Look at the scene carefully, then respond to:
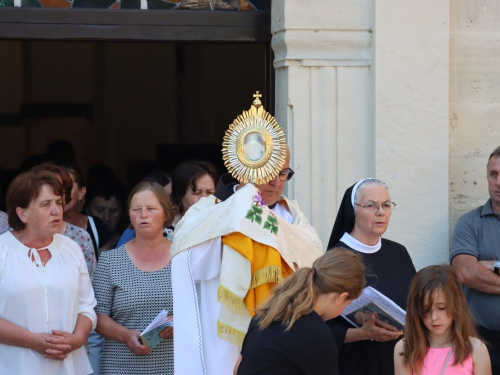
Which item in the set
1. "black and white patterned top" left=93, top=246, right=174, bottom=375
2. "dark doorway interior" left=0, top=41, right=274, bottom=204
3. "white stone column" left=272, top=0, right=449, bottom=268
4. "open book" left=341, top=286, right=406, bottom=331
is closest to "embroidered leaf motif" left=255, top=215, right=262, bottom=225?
"open book" left=341, top=286, right=406, bottom=331

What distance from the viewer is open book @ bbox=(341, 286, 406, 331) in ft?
15.9

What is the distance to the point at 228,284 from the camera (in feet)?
15.4

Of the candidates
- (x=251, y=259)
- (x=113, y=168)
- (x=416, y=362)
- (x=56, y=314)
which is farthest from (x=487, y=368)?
(x=113, y=168)

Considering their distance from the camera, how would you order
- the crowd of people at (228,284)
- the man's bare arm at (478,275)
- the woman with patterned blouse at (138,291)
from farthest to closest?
the man's bare arm at (478,275) < the woman with patterned blouse at (138,291) < the crowd of people at (228,284)

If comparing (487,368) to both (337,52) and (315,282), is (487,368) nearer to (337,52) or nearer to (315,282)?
(315,282)

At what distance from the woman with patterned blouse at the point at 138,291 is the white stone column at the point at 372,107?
1014mm

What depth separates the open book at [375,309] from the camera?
4848 mm

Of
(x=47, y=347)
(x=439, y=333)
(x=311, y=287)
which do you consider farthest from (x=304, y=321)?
(x=47, y=347)

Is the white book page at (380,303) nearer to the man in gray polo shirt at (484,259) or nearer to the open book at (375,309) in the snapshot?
the open book at (375,309)

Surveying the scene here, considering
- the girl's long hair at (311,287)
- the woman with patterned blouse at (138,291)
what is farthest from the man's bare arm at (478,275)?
the girl's long hair at (311,287)

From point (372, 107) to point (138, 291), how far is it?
1838mm

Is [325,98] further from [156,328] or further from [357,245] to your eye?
[156,328]

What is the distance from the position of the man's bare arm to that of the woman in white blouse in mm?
2056

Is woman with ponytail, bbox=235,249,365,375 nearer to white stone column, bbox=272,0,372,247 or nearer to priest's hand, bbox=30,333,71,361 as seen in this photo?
priest's hand, bbox=30,333,71,361
